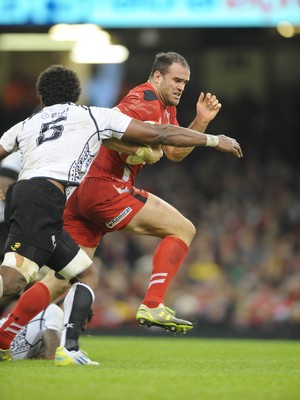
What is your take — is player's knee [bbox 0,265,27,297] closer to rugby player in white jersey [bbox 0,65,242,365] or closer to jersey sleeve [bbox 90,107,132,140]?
rugby player in white jersey [bbox 0,65,242,365]

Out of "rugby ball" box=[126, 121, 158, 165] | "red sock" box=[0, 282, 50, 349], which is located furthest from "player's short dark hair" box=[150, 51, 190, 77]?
"red sock" box=[0, 282, 50, 349]

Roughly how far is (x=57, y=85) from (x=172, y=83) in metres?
1.07

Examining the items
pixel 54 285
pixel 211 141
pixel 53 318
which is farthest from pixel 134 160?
pixel 53 318

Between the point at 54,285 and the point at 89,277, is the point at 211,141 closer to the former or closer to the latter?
the point at 89,277

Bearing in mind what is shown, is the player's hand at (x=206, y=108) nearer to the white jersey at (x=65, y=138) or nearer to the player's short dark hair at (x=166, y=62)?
the player's short dark hair at (x=166, y=62)

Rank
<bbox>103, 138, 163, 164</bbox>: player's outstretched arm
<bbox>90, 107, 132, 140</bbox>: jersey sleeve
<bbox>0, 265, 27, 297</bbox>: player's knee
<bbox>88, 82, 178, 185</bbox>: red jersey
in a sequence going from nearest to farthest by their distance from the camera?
<bbox>0, 265, 27, 297</bbox>: player's knee → <bbox>90, 107, 132, 140</bbox>: jersey sleeve → <bbox>103, 138, 163, 164</bbox>: player's outstretched arm → <bbox>88, 82, 178, 185</bbox>: red jersey

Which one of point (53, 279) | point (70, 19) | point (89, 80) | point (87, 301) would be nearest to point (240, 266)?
point (89, 80)

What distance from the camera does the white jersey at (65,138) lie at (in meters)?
6.12

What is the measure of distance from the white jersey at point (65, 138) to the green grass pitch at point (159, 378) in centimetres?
125

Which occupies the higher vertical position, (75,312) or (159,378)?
(75,312)

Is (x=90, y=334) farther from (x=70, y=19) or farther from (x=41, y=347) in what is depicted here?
(x=41, y=347)

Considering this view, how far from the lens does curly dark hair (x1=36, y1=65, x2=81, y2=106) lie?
6.37 metres

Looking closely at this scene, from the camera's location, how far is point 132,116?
22.3 ft

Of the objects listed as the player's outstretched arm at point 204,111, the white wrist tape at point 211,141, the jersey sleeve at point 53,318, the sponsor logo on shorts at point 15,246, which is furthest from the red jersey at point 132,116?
the sponsor logo on shorts at point 15,246
